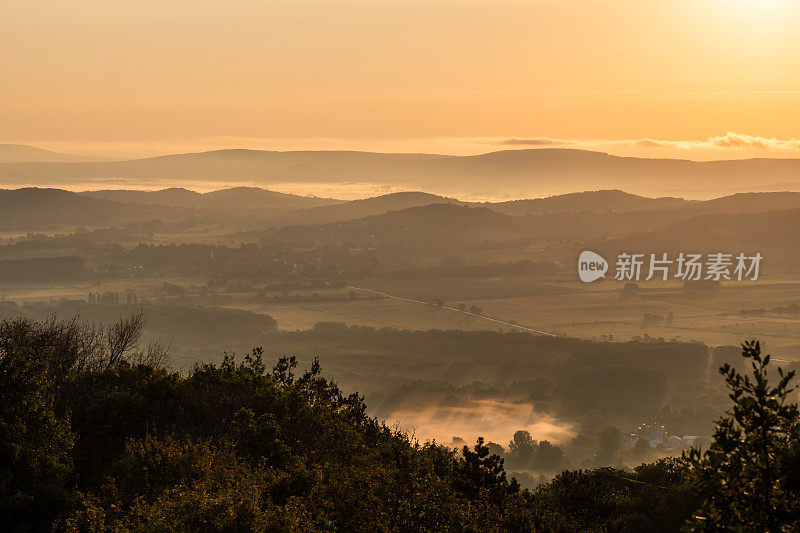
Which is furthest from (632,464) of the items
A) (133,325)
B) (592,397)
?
(133,325)

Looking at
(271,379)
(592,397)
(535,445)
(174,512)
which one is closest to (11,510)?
(174,512)

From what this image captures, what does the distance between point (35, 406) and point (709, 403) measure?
170408 mm

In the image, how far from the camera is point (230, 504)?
910 inches

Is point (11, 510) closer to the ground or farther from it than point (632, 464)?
farther from it

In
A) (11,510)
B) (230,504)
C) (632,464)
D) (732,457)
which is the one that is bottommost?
(632,464)

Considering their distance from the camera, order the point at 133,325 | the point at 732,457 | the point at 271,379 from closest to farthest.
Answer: the point at 732,457 < the point at 271,379 < the point at 133,325

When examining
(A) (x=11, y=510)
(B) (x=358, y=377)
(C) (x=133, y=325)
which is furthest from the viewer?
(B) (x=358, y=377)

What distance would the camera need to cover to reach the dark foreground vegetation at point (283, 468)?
1628cm

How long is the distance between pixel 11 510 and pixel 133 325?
36.0 meters

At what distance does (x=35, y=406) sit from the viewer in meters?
29.4

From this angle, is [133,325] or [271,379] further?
[133,325]

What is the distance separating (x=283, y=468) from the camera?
112 feet

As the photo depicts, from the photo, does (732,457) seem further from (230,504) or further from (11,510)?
(11,510)

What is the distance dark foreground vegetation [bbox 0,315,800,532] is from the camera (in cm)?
1628
